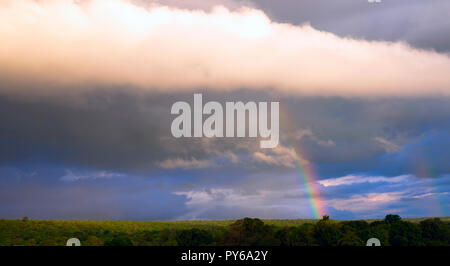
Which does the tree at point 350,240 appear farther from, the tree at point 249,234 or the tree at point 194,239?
the tree at point 194,239

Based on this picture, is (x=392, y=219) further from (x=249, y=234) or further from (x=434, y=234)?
(x=249, y=234)

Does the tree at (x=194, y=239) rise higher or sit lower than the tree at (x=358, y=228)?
lower

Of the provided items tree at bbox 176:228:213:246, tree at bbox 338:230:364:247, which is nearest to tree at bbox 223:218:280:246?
tree at bbox 176:228:213:246

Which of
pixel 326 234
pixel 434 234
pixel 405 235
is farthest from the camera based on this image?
pixel 434 234

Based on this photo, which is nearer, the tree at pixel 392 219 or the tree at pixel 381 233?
the tree at pixel 381 233

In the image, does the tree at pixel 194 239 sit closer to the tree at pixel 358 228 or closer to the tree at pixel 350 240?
the tree at pixel 350 240

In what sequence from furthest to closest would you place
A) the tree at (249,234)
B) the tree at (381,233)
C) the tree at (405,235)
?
the tree at (405,235) → the tree at (381,233) → the tree at (249,234)

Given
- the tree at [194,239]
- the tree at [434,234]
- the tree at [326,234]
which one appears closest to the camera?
the tree at [326,234]

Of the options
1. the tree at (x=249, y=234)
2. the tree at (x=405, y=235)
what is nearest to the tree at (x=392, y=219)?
the tree at (x=405, y=235)

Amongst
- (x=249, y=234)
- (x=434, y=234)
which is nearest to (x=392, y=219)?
(x=434, y=234)

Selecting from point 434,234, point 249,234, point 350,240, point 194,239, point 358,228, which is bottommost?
point 194,239

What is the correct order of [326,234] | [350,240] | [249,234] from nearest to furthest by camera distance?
[350,240] → [326,234] → [249,234]

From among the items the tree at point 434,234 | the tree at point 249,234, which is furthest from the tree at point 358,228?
the tree at point 249,234
